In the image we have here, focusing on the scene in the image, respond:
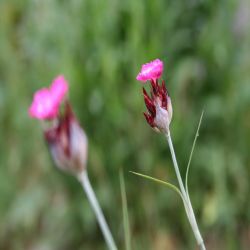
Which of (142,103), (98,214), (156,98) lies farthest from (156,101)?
(142,103)

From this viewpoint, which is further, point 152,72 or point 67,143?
point 67,143

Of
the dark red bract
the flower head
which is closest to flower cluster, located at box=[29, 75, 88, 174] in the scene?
the flower head

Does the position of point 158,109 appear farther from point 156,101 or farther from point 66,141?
point 66,141

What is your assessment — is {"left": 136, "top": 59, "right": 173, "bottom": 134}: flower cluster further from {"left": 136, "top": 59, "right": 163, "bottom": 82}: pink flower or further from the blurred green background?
the blurred green background

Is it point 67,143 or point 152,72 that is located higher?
point 152,72

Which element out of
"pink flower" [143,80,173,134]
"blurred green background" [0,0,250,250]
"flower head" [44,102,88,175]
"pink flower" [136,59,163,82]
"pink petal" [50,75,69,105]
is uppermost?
"pink flower" [136,59,163,82]

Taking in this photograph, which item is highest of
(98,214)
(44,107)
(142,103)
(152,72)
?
(152,72)

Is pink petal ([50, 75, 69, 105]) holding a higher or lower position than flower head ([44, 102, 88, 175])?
higher
